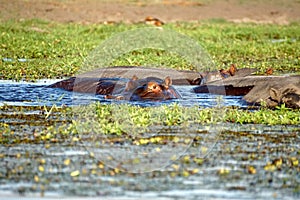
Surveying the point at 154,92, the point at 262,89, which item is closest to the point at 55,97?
the point at 154,92

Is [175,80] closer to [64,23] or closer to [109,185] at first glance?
[109,185]

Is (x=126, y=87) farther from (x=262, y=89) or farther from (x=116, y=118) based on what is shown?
(x=116, y=118)

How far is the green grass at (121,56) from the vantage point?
1579cm

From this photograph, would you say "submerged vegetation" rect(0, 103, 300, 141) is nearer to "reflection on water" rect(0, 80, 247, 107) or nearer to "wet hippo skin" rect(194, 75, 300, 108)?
"wet hippo skin" rect(194, 75, 300, 108)

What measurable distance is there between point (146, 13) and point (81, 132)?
21.8 m

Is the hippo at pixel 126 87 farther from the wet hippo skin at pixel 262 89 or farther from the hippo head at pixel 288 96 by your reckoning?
the hippo head at pixel 288 96

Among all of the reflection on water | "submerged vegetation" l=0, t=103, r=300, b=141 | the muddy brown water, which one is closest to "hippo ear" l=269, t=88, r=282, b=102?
"submerged vegetation" l=0, t=103, r=300, b=141

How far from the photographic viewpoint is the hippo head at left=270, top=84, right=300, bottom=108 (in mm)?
10828

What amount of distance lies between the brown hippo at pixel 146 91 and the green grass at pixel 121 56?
8.94 ft

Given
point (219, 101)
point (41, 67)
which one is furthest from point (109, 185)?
point (41, 67)

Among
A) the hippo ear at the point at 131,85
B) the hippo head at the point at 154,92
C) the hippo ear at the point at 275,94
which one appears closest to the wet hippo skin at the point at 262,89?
the hippo ear at the point at 275,94

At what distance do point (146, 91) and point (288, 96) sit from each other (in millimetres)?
2101

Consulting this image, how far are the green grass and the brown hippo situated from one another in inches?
107

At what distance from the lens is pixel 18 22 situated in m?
25.4
